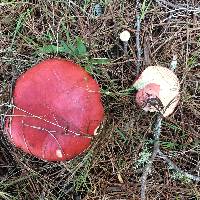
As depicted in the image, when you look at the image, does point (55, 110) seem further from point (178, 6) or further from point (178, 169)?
point (178, 6)

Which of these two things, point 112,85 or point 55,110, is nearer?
point 55,110

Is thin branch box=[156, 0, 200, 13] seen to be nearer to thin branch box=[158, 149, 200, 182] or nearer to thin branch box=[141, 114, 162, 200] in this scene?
thin branch box=[141, 114, 162, 200]

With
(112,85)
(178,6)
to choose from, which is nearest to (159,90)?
(112,85)

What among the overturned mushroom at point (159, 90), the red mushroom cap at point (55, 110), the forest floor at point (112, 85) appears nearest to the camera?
the red mushroom cap at point (55, 110)

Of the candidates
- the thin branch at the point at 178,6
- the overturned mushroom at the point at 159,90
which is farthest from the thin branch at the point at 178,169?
the thin branch at the point at 178,6

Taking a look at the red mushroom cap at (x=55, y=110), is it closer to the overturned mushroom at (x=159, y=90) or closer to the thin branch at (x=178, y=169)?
the overturned mushroom at (x=159, y=90)

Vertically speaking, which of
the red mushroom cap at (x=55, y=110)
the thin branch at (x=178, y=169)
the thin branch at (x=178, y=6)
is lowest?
the thin branch at (x=178, y=169)
